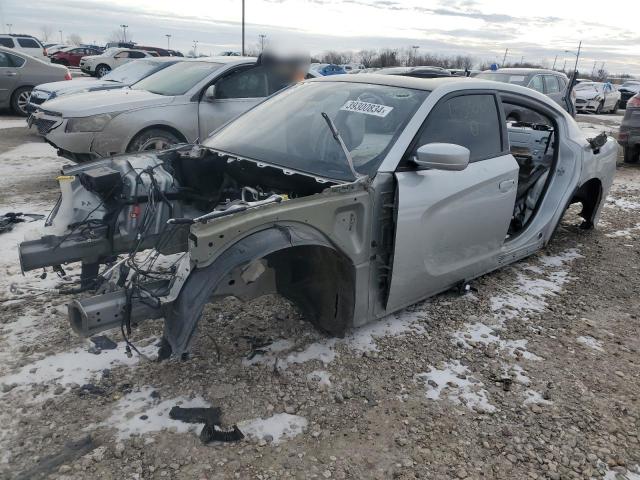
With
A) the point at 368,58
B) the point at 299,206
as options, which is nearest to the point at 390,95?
the point at 299,206

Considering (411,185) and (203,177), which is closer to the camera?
(411,185)

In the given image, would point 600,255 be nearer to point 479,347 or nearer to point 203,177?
point 479,347

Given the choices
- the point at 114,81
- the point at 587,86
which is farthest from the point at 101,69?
the point at 587,86

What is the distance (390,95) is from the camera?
356 centimetres

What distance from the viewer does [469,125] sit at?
12.1ft

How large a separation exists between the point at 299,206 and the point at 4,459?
1.75 m

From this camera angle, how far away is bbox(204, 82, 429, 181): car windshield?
3248mm

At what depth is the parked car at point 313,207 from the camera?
8.24 ft

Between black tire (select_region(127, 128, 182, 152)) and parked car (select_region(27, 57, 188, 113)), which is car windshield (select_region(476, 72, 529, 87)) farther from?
black tire (select_region(127, 128, 182, 152))

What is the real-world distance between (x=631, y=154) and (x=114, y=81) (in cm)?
1007

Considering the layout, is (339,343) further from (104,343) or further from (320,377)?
(104,343)

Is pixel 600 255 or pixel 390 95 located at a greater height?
pixel 390 95

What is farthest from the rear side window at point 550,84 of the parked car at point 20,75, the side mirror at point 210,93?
the parked car at point 20,75

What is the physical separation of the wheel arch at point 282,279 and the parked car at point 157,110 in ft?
13.4
